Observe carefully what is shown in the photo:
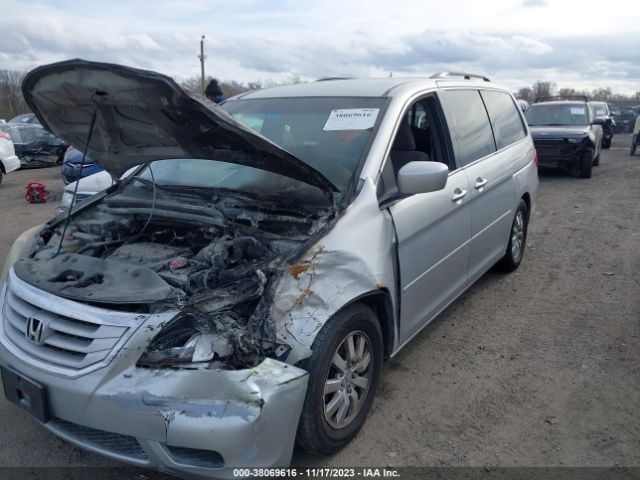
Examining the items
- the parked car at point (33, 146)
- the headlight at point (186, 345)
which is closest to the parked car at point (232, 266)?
the headlight at point (186, 345)

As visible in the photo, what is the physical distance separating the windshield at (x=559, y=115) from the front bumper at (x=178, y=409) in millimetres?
12428

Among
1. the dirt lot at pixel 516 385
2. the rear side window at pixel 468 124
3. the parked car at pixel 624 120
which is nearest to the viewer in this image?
the dirt lot at pixel 516 385

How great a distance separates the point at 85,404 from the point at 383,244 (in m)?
1.62

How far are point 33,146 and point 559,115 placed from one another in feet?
47.4

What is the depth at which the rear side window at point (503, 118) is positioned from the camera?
480cm

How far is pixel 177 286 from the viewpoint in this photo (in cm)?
254

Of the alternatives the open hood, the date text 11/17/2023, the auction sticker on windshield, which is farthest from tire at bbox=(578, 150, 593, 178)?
the date text 11/17/2023

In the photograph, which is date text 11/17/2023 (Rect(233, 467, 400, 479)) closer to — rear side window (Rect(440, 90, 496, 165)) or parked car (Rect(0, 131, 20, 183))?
rear side window (Rect(440, 90, 496, 165))

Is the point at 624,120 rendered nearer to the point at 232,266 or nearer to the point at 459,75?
the point at 459,75

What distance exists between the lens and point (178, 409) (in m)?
2.13

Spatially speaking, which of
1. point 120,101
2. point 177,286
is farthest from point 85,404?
point 120,101

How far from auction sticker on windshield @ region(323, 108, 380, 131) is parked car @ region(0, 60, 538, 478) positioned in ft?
0.04

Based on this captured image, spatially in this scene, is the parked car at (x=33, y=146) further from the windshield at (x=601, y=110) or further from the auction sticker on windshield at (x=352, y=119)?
the windshield at (x=601, y=110)

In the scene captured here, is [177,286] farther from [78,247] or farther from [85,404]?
[78,247]
